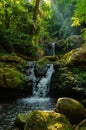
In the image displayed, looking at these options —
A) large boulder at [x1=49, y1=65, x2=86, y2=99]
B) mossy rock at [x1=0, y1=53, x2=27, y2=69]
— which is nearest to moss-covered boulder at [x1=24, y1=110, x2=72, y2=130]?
large boulder at [x1=49, y1=65, x2=86, y2=99]

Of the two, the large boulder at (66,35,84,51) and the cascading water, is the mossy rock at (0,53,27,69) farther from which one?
the large boulder at (66,35,84,51)

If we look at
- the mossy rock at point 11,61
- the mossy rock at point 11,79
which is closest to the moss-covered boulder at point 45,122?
the mossy rock at point 11,79

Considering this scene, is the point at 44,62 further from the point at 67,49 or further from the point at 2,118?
the point at 67,49

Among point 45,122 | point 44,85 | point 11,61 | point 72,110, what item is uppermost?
point 11,61

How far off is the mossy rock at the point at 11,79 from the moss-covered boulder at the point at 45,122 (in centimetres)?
675

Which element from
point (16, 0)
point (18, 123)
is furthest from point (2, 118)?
point (16, 0)

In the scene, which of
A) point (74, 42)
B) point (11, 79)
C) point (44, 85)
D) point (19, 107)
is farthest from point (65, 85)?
point (74, 42)

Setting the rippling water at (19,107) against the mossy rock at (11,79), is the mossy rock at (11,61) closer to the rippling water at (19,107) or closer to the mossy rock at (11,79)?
the mossy rock at (11,79)

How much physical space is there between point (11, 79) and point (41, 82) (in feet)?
8.21

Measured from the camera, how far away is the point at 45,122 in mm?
7402

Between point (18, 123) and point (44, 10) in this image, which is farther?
Result: point (44, 10)

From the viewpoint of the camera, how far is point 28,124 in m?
7.39

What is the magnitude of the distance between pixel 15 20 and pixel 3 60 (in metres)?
4.71

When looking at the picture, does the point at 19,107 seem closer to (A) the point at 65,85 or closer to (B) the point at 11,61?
(A) the point at 65,85
